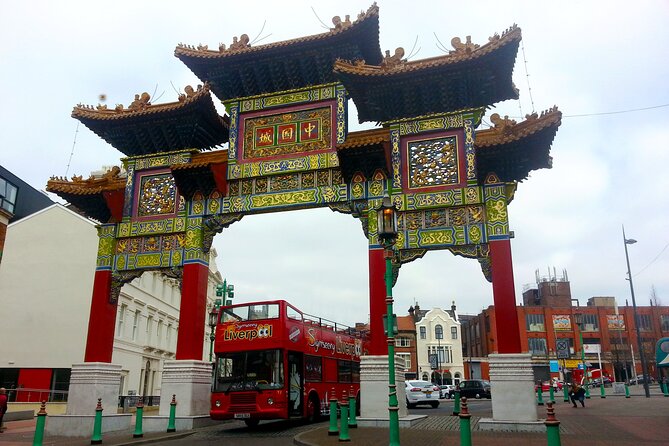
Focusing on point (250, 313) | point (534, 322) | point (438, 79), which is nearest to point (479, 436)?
point (250, 313)

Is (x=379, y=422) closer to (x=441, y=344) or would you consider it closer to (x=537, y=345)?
(x=441, y=344)

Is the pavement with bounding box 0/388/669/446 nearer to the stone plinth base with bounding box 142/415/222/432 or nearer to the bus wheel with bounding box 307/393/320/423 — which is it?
the stone plinth base with bounding box 142/415/222/432

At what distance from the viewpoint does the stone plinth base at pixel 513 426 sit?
14.1m

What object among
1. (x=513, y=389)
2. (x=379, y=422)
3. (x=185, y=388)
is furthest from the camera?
(x=185, y=388)

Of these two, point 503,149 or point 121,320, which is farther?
point 121,320

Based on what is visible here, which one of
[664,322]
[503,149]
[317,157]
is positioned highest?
[317,157]

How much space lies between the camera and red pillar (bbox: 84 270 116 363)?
19062 millimetres

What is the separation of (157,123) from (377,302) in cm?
1066

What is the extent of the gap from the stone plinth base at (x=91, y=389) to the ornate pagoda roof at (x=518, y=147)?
14.4m

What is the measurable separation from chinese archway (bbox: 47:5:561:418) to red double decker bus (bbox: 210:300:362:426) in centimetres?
134

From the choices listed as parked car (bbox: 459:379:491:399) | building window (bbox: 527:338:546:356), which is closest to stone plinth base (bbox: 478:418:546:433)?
parked car (bbox: 459:379:491:399)

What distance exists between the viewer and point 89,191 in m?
20.0

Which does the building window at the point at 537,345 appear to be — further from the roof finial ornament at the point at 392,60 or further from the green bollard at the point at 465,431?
the green bollard at the point at 465,431

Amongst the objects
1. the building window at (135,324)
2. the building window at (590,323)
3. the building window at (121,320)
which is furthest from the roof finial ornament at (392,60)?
the building window at (590,323)
